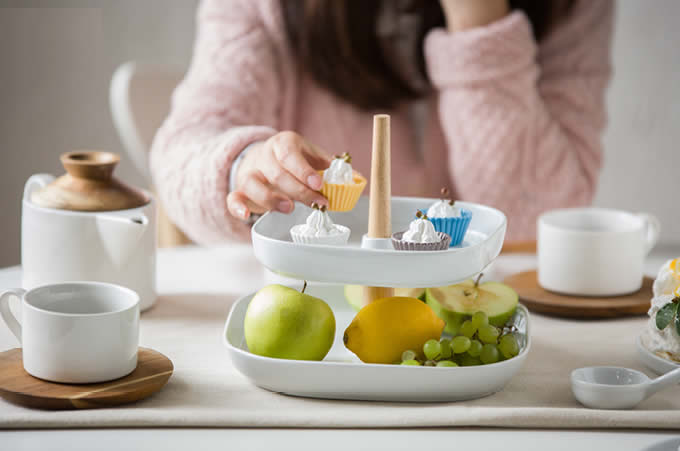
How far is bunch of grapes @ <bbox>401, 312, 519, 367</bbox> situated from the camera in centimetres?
60

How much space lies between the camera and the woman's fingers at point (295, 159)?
70 cm

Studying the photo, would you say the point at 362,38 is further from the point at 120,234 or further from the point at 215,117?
the point at 120,234

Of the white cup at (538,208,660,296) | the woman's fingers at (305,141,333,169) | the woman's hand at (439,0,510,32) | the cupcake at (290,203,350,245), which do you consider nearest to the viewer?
the cupcake at (290,203,350,245)

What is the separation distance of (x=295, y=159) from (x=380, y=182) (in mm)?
102

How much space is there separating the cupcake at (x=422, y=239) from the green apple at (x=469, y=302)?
106 millimetres

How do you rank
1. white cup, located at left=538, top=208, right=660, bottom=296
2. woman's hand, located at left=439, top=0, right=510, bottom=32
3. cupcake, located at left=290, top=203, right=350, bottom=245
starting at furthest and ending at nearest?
woman's hand, located at left=439, top=0, right=510, bottom=32
white cup, located at left=538, top=208, right=660, bottom=296
cupcake, located at left=290, top=203, right=350, bottom=245

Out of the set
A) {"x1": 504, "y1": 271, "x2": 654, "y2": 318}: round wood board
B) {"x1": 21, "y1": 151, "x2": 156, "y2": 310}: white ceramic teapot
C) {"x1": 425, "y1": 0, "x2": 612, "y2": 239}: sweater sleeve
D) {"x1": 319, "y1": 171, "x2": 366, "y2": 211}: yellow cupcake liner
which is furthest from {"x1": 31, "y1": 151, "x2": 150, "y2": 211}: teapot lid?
{"x1": 425, "y1": 0, "x2": 612, "y2": 239}: sweater sleeve

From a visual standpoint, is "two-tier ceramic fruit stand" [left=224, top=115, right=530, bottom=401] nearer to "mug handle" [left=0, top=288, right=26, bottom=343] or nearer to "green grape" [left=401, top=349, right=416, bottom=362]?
"green grape" [left=401, top=349, right=416, bottom=362]

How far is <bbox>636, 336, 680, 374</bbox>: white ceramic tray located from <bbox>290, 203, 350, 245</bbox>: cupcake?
1.00 ft

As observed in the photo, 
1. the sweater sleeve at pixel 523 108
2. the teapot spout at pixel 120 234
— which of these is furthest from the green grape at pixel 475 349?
the sweater sleeve at pixel 523 108

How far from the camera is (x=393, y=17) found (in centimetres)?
155

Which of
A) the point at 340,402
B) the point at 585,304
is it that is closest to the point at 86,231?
the point at 340,402

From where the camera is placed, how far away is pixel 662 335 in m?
0.66

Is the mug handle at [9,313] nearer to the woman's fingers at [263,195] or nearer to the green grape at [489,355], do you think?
the woman's fingers at [263,195]
